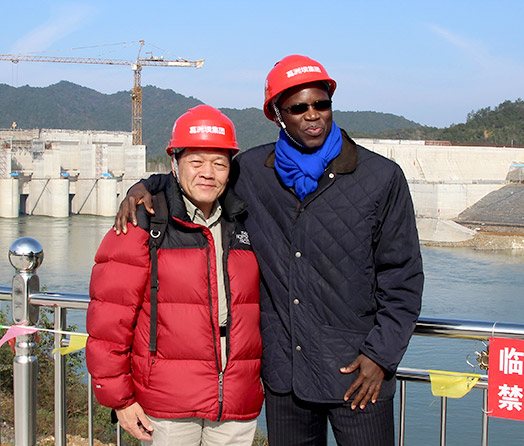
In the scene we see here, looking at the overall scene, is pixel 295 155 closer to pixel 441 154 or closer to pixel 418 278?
pixel 418 278

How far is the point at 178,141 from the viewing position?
2443mm

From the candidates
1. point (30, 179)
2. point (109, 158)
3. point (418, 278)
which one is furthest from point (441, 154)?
point (418, 278)

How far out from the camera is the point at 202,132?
2426 millimetres

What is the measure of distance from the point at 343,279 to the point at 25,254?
1.53m

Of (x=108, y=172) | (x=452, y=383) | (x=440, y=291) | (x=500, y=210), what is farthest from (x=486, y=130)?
(x=452, y=383)

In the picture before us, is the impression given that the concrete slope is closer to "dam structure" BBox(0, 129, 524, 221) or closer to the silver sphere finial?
"dam structure" BBox(0, 129, 524, 221)

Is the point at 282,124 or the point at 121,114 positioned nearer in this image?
the point at 282,124

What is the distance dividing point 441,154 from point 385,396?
58532 millimetres

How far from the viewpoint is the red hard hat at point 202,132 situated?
7.96 feet

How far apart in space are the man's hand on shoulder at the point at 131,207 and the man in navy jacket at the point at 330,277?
0.01 meters

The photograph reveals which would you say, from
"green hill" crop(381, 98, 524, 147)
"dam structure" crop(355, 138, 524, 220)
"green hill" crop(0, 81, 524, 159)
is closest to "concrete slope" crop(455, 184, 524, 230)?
"dam structure" crop(355, 138, 524, 220)

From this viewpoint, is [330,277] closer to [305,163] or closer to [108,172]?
[305,163]

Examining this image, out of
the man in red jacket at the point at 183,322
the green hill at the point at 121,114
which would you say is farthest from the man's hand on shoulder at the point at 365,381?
the green hill at the point at 121,114

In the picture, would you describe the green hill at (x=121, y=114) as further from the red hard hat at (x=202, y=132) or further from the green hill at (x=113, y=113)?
the red hard hat at (x=202, y=132)
